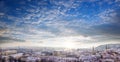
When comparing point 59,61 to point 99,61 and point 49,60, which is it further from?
point 99,61

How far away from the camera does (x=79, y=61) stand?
9203mm

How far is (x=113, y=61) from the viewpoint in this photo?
25.1ft

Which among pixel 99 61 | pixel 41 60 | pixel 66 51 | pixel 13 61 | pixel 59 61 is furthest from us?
pixel 66 51

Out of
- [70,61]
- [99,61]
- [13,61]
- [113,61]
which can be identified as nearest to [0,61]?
[13,61]

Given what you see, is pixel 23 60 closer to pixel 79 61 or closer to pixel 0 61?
pixel 0 61

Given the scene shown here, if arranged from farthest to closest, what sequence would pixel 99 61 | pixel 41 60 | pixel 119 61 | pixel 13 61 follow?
1. pixel 41 60
2. pixel 13 61
3. pixel 99 61
4. pixel 119 61

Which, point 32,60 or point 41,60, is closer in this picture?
point 32,60

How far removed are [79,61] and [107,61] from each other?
1.96 metres

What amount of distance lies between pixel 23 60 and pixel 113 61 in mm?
6117

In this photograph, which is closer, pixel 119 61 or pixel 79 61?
pixel 119 61

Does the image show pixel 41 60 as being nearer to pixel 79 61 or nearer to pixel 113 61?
pixel 79 61

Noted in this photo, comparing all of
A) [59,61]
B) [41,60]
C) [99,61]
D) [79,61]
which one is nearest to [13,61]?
[41,60]

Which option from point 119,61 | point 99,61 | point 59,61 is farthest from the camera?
point 59,61

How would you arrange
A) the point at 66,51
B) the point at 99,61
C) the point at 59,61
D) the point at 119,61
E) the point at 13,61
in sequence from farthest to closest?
the point at 66,51 < the point at 13,61 < the point at 59,61 < the point at 99,61 < the point at 119,61
